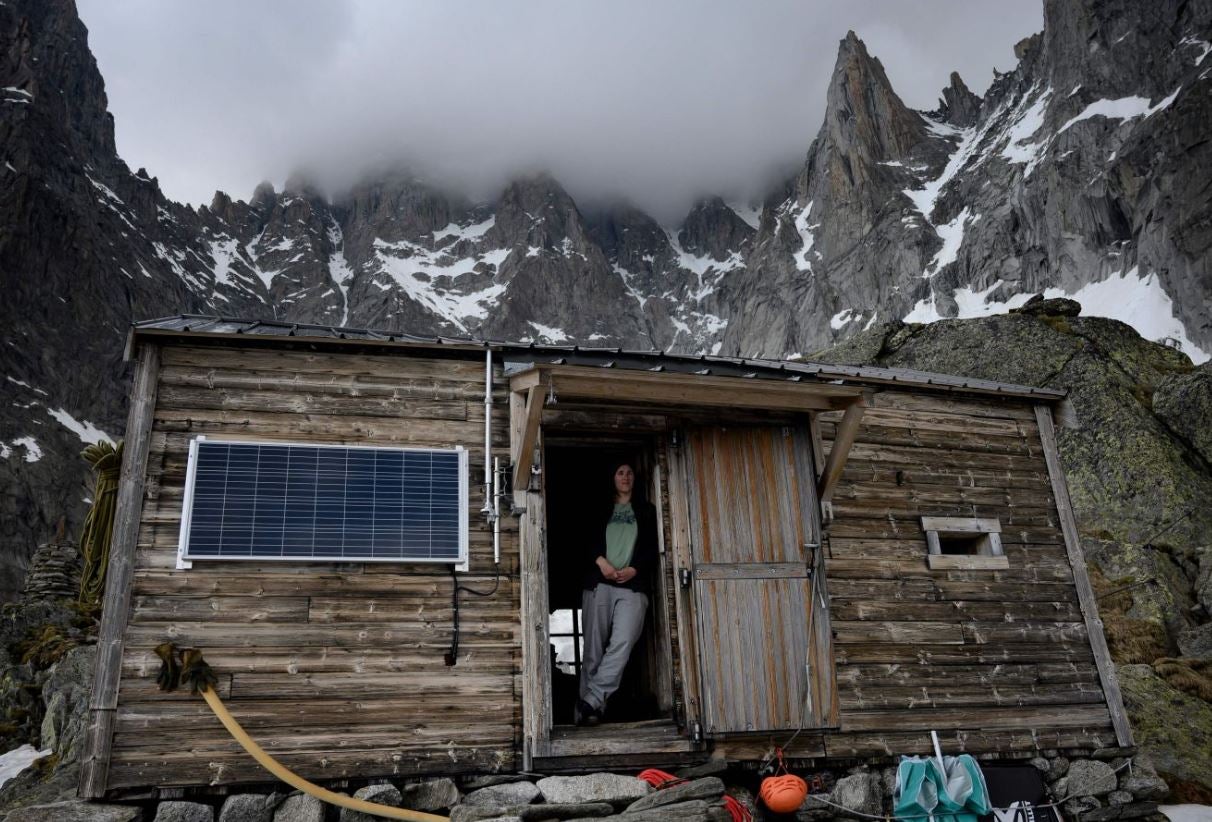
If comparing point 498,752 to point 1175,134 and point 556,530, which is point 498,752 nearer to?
point 556,530

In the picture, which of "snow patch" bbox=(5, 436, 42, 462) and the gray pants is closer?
the gray pants

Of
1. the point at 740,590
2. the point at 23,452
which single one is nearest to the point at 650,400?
the point at 740,590

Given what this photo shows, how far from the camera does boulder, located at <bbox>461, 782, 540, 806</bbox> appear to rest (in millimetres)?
7375

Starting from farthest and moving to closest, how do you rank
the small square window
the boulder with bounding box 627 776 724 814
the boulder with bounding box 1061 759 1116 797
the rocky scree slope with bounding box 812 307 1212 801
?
1. the rocky scree slope with bounding box 812 307 1212 801
2. the small square window
3. the boulder with bounding box 1061 759 1116 797
4. the boulder with bounding box 627 776 724 814

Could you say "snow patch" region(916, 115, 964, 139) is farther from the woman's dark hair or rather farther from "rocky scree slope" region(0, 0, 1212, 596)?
the woman's dark hair

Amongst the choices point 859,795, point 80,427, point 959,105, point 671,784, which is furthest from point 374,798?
point 959,105

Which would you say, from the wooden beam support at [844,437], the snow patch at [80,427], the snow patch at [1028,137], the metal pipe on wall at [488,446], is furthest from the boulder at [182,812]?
the snow patch at [1028,137]

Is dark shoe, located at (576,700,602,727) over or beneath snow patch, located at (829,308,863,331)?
beneath

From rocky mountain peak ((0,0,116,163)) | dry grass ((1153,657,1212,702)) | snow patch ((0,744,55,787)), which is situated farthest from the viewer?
rocky mountain peak ((0,0,116,163))

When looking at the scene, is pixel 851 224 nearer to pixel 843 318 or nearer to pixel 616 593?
pixel 843 318

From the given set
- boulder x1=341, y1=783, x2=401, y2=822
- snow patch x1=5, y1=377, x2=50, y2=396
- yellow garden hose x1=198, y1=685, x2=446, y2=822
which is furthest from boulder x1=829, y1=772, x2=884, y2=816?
snow patch x1=5, y1=377, x2=50, y2=396

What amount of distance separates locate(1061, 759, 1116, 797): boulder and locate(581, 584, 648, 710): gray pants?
15.5 ft

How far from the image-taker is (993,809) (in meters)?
8.78

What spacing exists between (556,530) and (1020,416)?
232 inches
